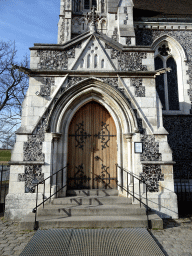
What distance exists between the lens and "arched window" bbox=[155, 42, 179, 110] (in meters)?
9.77

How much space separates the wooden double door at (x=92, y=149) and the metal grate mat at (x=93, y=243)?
1938 millimetres

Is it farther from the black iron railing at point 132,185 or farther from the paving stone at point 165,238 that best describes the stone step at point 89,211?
the paving stone at point 165,238

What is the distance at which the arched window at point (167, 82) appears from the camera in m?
9.77

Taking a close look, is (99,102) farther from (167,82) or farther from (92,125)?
(167,82)

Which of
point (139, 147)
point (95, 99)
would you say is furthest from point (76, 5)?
point (139, 147)

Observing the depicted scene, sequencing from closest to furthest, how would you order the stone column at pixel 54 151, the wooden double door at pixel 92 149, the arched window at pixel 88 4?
the stone column at pixel 54 151 < the wooden double door at pixel 92 149 < the arched window at pixel 88 4

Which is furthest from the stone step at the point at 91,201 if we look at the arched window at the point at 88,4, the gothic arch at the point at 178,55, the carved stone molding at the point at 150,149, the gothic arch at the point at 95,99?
the arched window at the point at 88,4

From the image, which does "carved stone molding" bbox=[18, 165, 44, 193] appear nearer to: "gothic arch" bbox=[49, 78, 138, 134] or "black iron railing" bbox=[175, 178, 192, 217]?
"gothic arch" bbox=[49, 78, 138, 134]

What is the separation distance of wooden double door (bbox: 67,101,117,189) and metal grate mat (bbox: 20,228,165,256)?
194 cm

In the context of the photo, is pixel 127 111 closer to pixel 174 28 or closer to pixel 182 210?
pixel 182 210

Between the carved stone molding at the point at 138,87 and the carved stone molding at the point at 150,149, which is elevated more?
the carved stone molding at the point at 138,87

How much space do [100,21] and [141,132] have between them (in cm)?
944

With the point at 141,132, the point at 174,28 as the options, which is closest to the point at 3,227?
the point at 141,132

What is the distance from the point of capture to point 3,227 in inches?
190
